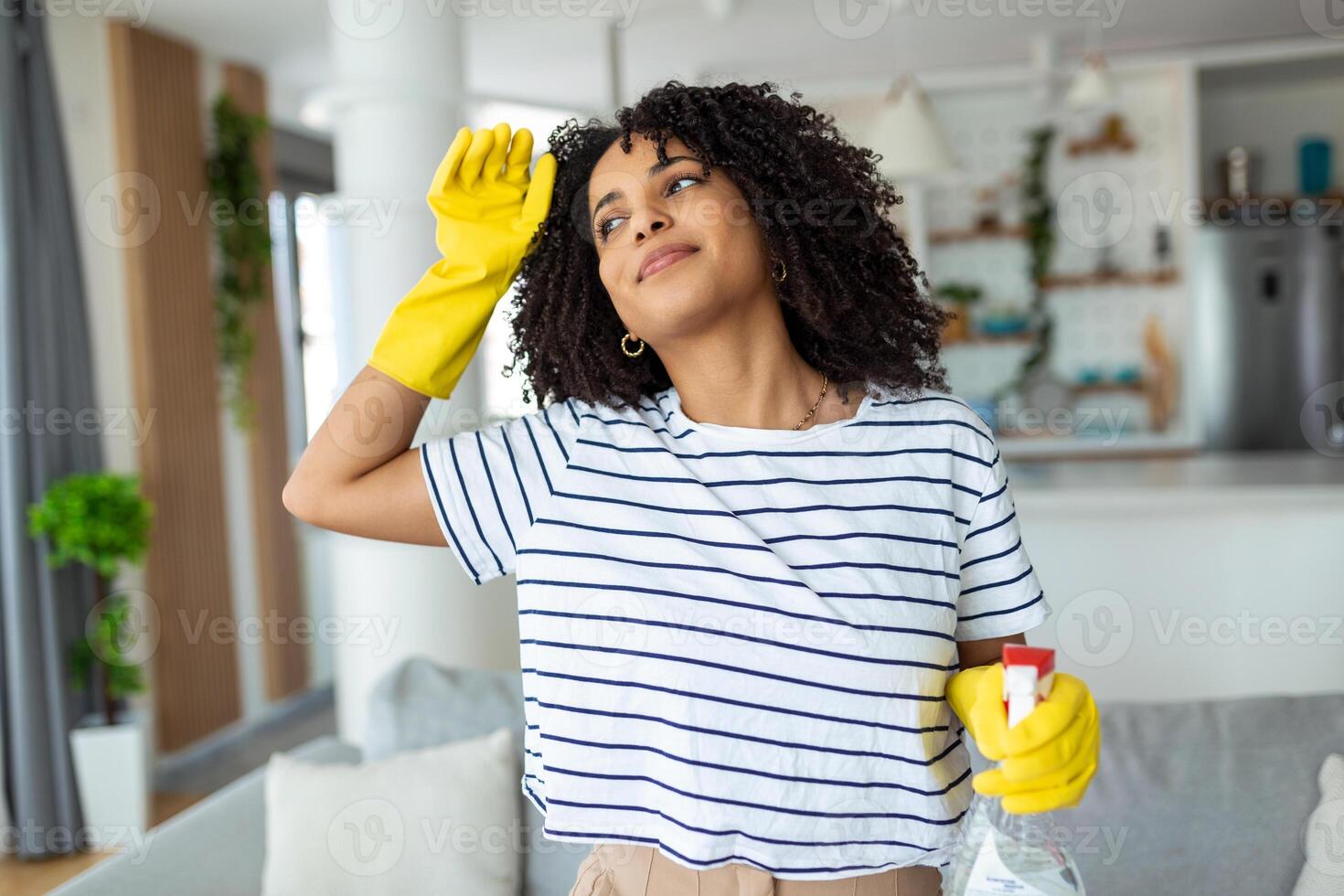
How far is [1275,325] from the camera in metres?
5.38

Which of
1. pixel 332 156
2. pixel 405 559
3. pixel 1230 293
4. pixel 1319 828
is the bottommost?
pixel 1319 828

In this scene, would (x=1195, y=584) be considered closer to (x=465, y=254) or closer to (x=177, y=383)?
(x=465, y=254)

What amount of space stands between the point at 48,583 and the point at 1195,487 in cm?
313

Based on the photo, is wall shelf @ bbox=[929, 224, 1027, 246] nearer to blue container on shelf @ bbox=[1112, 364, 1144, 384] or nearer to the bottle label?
blue container on shelf @ bbox=[1112, 364, 1144, 384]

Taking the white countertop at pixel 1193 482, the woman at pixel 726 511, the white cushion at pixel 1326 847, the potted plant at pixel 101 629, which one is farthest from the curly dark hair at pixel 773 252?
the potted plant at pixel 101 629

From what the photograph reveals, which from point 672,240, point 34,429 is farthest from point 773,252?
point 34,429

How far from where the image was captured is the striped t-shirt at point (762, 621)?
3.51 feet

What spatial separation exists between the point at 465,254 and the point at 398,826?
950mm

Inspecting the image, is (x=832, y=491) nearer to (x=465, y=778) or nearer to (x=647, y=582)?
(x=647, y=582)

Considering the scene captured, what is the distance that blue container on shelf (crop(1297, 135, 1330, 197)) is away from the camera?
552cm

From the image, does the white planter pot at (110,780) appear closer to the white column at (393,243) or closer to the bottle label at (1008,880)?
the white column at (393,243)

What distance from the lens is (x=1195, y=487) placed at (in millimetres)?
2848

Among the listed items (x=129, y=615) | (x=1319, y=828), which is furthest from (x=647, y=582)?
(x=129, y=615)

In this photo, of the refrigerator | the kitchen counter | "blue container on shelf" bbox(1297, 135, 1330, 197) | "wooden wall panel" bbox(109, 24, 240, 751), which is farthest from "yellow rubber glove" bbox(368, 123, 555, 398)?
"blue container on shelf" bbox(1297, 135, 1330, 197)
